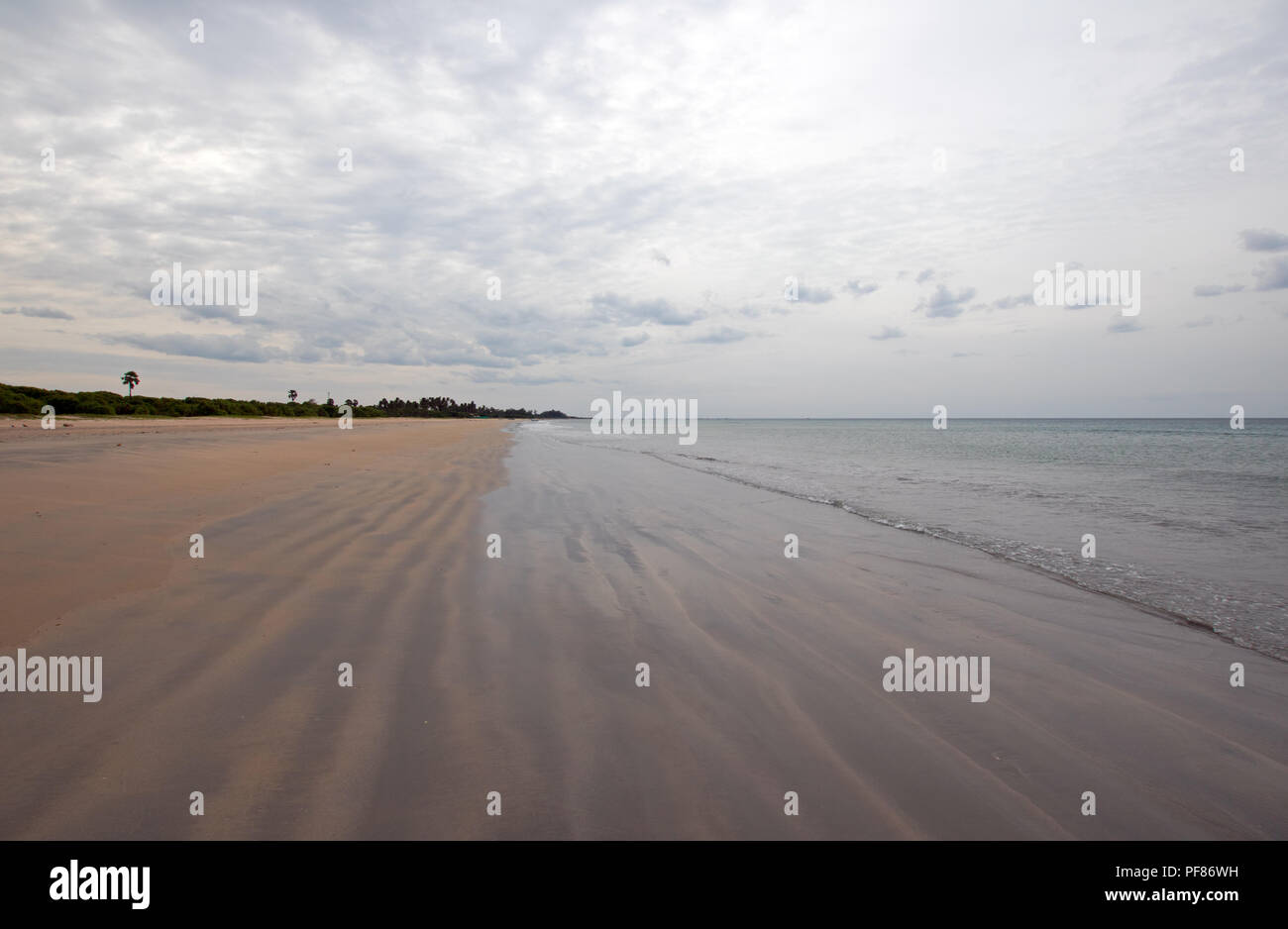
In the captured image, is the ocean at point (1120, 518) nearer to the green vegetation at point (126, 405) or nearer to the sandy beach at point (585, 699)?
the sandy beach at point (585, 699)

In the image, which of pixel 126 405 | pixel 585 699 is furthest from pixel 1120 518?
pixel 126 405

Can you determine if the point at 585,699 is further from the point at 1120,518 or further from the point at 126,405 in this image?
the point at 126,405

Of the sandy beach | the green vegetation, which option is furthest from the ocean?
the green vegetation

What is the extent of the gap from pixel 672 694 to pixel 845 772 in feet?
4.37

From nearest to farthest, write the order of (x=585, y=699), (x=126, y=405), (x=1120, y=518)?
(x=585, y=699) → (x=1120, y=518) → (x=126, y=405)

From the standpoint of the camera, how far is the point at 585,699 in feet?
13.8

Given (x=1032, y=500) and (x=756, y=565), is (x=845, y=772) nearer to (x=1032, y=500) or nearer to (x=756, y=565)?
(x=756, y=565)

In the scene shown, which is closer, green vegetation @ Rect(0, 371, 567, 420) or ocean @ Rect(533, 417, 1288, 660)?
ocean @ Rect(533, 417, 1288, 660)

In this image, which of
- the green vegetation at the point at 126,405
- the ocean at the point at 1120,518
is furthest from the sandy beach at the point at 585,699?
the green vegetation at the point at 126,405

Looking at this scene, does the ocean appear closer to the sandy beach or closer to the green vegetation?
the sandy beach

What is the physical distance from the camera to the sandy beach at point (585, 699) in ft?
9.82

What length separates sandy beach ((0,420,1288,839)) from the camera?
9.82 feet

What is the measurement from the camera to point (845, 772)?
3.42 m

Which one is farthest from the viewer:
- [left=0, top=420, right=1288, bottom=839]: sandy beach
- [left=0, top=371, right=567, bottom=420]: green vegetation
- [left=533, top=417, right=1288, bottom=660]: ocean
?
[left=0, top=371, right=567, bottom=420]: green vegetation
